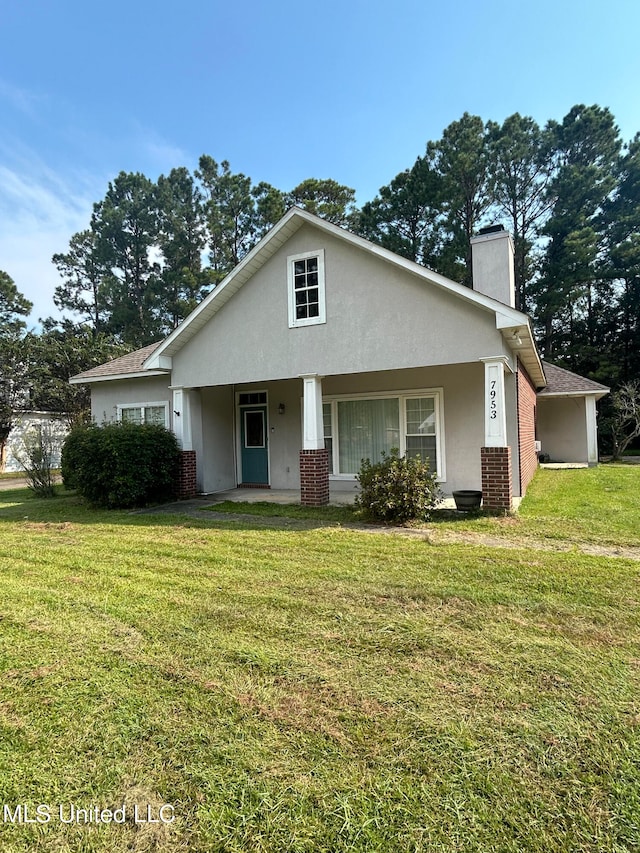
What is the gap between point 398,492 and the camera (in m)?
7.77

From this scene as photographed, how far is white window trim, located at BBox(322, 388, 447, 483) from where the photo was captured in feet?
33.7

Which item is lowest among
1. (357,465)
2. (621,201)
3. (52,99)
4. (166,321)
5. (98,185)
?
(357,465)

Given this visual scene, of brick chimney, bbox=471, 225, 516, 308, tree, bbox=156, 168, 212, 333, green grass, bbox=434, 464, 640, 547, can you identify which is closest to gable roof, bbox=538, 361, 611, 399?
green grass, bbox=434, 464, 640, 547

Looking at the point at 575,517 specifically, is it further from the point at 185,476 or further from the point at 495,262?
the point at 185,476

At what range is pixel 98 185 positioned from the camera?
108 ft

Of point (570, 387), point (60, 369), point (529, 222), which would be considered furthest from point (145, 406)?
point (529, 222)

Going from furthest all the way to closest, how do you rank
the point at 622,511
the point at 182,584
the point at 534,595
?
the point at 622,511 → the point at 182,584 → the point at 534,595

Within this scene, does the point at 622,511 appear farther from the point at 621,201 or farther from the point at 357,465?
the point at 621,201

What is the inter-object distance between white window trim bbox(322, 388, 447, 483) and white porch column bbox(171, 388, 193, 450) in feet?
11.1

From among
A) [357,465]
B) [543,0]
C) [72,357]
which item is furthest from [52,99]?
[357,465]

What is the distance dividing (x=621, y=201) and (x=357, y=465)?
1104 inches

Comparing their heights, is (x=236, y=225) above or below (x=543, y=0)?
above

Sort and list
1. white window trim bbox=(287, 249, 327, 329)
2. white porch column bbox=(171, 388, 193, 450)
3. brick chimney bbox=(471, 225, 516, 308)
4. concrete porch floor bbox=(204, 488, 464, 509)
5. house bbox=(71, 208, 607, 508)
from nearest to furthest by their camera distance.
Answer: house bbox=(71, 208, 607, 508)
white window trim bbox=(287, 249, 327, 329)
concrete porch floor bbox=(204, 488, 464, 509)
brick chimney bbox=(471, 225, 516, 308)
white porch column bbox=(171, 388, 193, 450)

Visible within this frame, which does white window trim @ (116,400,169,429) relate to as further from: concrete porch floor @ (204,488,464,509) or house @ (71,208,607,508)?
concrete porch floor @ (204,488,464,509)
